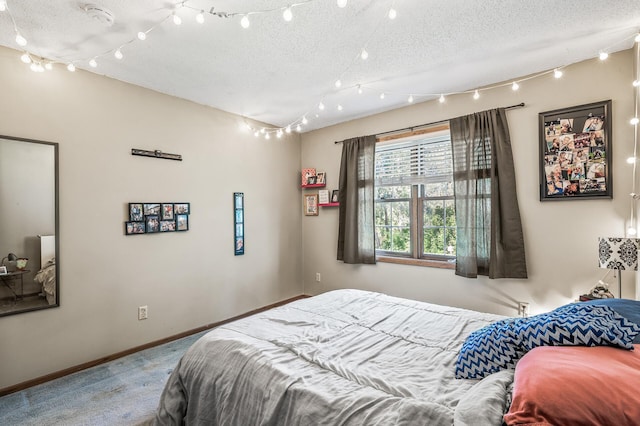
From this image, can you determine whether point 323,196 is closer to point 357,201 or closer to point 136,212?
point 357,201

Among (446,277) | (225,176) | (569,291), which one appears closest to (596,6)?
(569,291)

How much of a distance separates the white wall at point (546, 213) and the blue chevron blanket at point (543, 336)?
1685 millimetres

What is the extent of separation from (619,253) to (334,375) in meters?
2.21

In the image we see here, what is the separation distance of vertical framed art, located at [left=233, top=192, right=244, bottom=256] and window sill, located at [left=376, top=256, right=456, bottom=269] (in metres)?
1.74

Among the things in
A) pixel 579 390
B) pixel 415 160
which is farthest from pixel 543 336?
pixel 415 160

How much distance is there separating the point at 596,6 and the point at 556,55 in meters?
0.62

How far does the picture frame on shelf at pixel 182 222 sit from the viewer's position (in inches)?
125

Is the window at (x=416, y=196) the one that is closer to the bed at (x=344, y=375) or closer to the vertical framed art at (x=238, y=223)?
the bed at (x=344, y=375)

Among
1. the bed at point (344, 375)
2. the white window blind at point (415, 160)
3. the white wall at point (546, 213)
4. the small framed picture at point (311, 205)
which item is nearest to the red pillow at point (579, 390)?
the bed at point (344, 375)

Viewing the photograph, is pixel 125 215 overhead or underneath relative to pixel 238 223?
overhead

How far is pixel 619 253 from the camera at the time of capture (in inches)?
82.5

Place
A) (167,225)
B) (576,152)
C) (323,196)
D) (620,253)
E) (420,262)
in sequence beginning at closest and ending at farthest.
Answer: (620,253) → (576,152) → (167,225) → (420,262) → (323,196)

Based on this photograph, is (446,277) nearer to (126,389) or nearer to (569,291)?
(569,291)

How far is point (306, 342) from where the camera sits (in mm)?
1632
